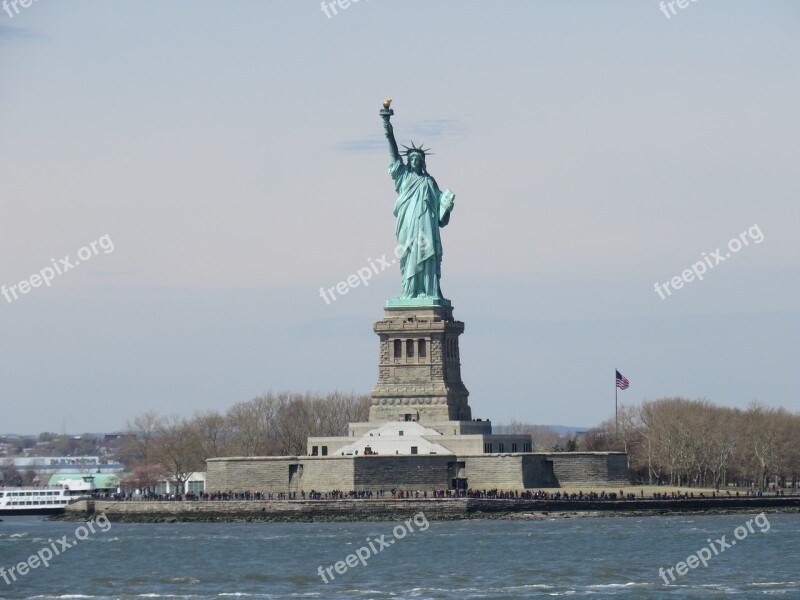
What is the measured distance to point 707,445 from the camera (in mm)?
113250

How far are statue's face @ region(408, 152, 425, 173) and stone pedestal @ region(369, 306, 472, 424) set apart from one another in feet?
22.6

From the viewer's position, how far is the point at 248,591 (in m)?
63.6

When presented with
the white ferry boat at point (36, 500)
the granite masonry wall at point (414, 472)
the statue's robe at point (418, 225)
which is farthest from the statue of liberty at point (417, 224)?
the white ferry boat at point (36, 500)

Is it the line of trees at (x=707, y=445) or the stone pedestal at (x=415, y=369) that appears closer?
the stone pedestal at (x=415, y=369)

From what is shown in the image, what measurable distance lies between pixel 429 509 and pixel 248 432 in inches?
1151

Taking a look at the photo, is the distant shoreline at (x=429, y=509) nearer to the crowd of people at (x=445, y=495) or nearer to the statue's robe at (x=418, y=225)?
the crowd of people at (x=445, y=495)

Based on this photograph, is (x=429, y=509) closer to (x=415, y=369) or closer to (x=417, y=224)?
(x=415, y=369)

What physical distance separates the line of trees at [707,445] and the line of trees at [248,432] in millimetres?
16047

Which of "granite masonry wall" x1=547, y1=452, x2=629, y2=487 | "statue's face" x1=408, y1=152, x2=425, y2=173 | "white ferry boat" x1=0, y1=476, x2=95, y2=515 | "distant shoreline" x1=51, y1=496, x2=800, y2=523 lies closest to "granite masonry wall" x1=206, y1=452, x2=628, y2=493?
"granite masonry wall" x1=547, y1=452, x2=629, y2=487

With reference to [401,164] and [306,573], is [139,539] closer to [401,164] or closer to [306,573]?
[306,573]

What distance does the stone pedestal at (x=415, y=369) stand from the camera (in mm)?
103188

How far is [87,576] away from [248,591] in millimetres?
8302

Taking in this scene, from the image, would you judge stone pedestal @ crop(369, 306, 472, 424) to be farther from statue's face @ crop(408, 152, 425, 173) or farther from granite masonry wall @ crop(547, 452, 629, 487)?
statue's face @ crop(408, 152, 425, 173)

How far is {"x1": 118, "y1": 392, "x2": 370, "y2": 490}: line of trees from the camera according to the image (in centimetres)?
11950
